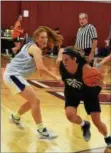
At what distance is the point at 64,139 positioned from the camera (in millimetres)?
4480

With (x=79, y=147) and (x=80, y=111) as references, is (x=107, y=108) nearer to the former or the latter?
(x=80, y=111)

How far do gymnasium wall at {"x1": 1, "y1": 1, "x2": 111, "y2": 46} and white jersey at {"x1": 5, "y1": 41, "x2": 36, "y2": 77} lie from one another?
12294 millimetres

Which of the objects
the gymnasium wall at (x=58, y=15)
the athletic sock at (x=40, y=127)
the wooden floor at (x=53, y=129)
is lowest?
the wooden floor at (x=53, y=129)

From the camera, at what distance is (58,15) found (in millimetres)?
17219

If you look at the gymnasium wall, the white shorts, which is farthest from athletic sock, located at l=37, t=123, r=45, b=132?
the gymnasium wall

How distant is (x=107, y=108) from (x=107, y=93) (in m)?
1.49

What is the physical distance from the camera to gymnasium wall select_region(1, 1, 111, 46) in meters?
16.9

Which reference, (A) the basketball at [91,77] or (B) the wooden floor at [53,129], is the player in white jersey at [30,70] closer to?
(B) the wooden floor at [53,129]

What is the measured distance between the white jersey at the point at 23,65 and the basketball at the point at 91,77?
0.83 m

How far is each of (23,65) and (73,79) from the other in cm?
81

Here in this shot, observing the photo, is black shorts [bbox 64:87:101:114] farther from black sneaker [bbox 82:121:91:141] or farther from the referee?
the referee

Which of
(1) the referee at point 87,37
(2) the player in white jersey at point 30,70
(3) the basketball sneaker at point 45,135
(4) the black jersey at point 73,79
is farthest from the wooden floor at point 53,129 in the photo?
(1) the referee at point 87,37

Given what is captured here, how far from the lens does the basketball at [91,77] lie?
3.93m

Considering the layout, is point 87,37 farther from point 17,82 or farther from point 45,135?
point 45,135
